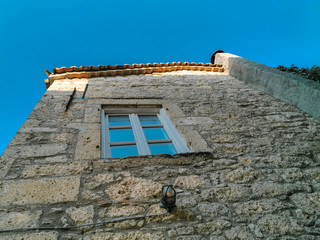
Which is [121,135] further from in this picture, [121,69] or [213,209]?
[121,69]

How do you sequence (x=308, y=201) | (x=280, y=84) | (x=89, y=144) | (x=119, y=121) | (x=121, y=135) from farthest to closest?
(x=280, y=84)
(x=119, y=121)
(x=121, y=135)
(x=89, y=144)
(x=308, y=201)

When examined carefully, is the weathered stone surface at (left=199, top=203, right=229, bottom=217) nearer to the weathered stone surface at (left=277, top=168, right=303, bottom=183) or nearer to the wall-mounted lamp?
the wall-mounted lamp

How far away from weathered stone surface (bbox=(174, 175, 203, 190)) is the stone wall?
0.04 feet

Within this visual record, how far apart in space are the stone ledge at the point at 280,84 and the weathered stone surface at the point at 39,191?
3173 millimetres

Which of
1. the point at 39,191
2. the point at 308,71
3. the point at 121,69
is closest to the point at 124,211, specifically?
the point at 39,191

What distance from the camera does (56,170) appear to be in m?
2.01

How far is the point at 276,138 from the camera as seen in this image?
2.78 metres

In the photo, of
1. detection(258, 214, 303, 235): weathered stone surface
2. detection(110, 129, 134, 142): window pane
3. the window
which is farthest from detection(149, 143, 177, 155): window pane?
detection(258, 214, 303, 235): weathered stone surface

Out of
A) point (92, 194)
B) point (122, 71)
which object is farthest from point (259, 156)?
point (122, 71)

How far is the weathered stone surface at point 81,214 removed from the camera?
1.58 m

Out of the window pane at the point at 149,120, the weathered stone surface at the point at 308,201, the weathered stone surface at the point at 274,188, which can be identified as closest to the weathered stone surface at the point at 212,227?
the weathered stone surface at the point at 274,188

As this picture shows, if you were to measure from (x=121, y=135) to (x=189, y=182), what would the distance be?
1139mm

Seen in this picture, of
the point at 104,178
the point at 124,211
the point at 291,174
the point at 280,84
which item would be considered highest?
the point at 280,84

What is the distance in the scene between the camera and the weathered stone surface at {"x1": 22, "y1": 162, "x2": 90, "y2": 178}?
196cm
